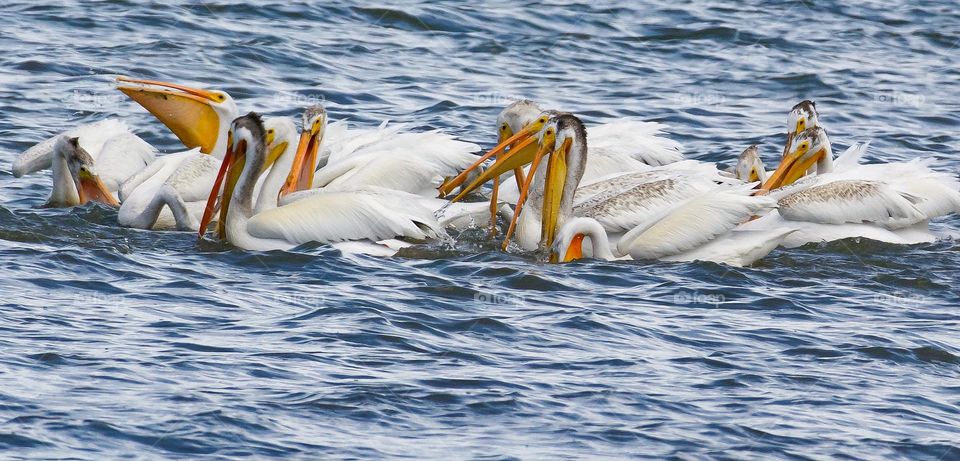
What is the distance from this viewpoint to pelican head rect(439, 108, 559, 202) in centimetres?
819

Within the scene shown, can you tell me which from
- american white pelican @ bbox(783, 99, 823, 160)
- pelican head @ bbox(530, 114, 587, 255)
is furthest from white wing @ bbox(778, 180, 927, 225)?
american white pelican @ bbox(783, 99, 823, 160)

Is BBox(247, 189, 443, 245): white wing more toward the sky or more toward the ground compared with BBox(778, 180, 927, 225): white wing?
more toward the ground

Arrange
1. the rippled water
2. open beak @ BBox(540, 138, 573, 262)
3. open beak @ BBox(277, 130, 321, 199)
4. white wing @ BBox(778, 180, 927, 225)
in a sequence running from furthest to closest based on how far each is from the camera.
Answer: open beak @ BBox(277, 130, 321, 199) → open beak @ BBox(540, 138, 573, 262) → white wing @ BBox(778, 180, 927, 225) → the rippled water

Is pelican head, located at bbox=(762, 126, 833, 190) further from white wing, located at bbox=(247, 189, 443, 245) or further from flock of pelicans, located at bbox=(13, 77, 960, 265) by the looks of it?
white wing, located at bbox=(247, 189, 443, 245)

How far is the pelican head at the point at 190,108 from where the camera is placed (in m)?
8.94

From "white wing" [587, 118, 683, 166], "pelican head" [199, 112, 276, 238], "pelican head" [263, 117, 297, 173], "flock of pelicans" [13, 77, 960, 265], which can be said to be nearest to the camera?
"flock of pelicans" [13, 77, 960, 265]

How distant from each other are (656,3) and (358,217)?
29.6 ft

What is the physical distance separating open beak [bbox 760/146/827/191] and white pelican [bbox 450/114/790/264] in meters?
0.74

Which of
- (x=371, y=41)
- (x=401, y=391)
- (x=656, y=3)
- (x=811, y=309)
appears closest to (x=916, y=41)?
(x=656, y=3)

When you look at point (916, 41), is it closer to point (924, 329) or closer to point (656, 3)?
point (656, 3)

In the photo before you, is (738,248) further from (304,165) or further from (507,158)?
(304,165)

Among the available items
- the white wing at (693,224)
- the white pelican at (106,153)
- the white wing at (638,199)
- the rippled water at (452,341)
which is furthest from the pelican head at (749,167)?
the white pelican at (106,153)

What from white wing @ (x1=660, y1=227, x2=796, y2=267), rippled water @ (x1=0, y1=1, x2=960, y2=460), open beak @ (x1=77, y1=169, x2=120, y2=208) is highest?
white wing @ (x1=660, y1=227, x2=796, y2=267)

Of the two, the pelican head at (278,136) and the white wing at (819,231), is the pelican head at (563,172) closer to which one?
the white wing at (819,231)
